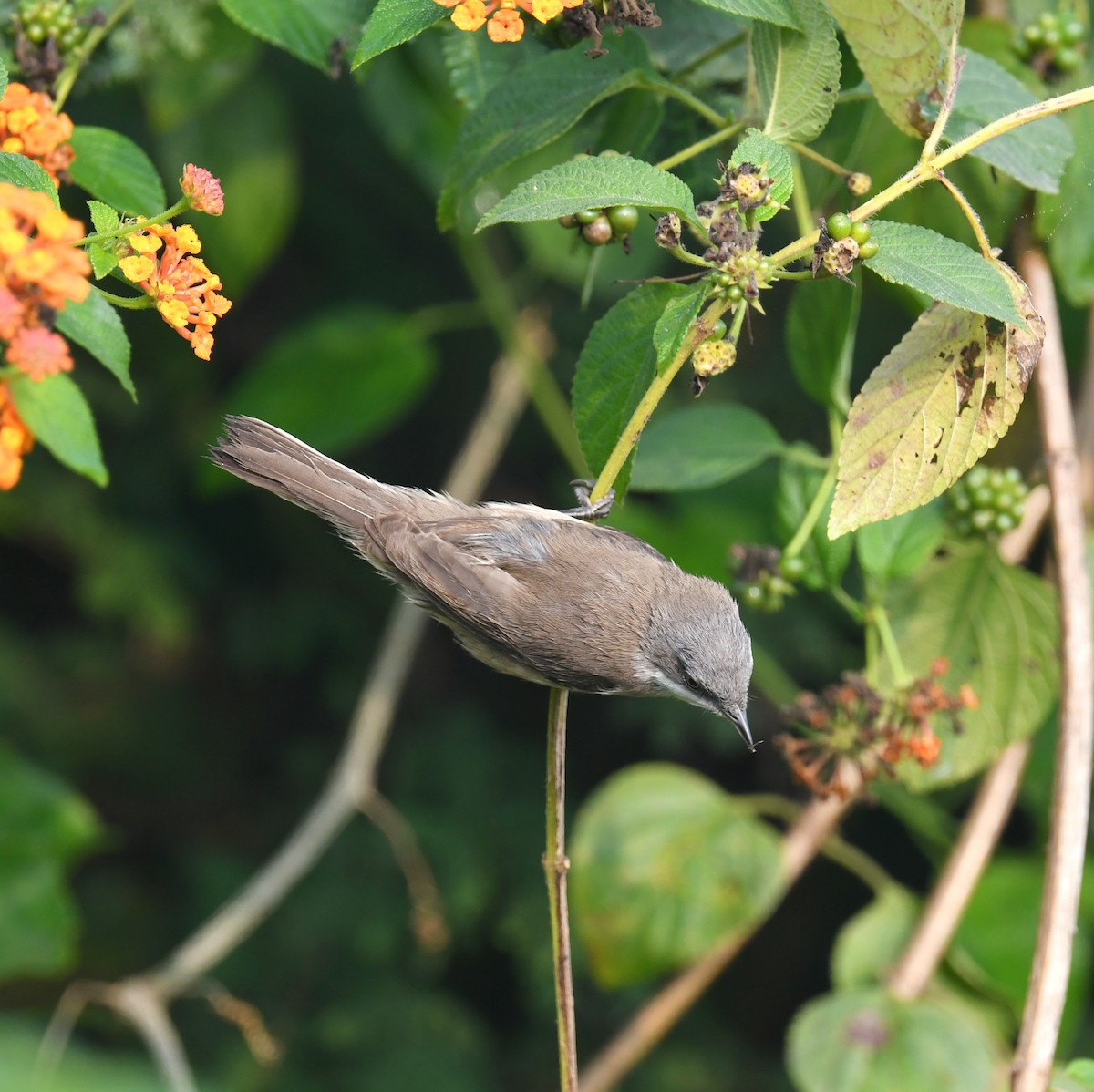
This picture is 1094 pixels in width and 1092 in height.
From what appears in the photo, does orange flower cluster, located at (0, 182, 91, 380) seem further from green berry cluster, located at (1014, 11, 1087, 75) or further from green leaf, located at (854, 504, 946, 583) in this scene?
green berry cluster, located at (1014, 11, 1087, 75)

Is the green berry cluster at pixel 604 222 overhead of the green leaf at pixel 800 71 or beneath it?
beneath

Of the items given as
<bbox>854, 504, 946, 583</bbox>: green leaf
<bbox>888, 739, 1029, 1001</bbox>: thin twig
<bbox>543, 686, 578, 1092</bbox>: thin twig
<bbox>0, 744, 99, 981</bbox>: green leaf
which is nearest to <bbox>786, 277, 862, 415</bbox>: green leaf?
<bbox>854, 504, 946, 583</bbox>: green leaf

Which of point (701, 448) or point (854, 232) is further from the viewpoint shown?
point (701, 448)

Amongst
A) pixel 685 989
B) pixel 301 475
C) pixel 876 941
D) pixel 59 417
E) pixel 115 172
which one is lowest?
pixel 685 989

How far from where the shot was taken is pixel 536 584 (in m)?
2.92

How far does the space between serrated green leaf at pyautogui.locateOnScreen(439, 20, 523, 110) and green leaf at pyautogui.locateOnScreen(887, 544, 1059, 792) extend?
141 cm

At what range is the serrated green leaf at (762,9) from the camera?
1840 mm

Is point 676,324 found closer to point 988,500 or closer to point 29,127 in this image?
point 29,127

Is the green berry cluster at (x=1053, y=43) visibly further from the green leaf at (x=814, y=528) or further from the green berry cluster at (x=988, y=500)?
the green leaf at (x=814, y=528)

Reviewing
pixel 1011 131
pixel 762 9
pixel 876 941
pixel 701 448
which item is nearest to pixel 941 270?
pixel 762 9

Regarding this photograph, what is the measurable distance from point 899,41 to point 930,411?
603 mm

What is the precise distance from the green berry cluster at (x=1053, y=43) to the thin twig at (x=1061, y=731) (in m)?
0.40

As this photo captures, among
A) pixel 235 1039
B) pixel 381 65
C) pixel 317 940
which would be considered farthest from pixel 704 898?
pixel 381 65

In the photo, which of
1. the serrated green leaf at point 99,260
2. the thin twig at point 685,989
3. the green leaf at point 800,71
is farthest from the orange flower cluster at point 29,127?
the thin twig at point 685,989
